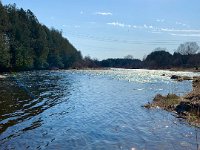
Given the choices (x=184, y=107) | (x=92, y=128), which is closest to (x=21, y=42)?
(x=184, y=107)

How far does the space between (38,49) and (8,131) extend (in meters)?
107

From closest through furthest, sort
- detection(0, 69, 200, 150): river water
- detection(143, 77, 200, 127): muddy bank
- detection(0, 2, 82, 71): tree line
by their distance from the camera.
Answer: detection(0, 69, 200, 150): river water → detection(143, 77, 200, 127): muddy bank → detection(0, 2, 82, 71): tree line

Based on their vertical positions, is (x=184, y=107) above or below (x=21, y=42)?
below

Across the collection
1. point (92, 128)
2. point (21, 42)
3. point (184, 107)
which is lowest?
point (92, 128)

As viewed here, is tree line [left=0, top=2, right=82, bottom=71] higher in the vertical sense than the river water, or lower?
higher

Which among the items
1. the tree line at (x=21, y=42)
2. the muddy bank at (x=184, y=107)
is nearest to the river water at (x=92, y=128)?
the muddy bank at (x=184, y=107)

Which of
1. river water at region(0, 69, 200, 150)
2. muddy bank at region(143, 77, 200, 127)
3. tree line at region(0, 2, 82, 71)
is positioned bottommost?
river water at region(0, 69, 200, 150)

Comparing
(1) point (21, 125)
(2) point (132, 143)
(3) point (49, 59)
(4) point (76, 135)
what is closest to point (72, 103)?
(1) point (21, 125)

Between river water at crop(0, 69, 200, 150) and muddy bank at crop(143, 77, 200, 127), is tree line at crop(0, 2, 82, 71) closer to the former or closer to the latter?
river water at crop(0, 69, 200, 150)

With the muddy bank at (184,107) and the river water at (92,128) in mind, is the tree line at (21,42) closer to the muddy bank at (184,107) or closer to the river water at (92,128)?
the river water at (92,128)

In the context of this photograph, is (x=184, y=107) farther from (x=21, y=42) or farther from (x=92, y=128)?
(x=21, y=42)

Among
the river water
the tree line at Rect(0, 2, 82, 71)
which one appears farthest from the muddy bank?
the tree line at Rect(0, 2, 82, 71)

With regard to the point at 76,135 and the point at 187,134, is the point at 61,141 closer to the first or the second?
the point at 76,135

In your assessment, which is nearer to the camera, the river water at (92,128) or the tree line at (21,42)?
the river water at (92,128)
